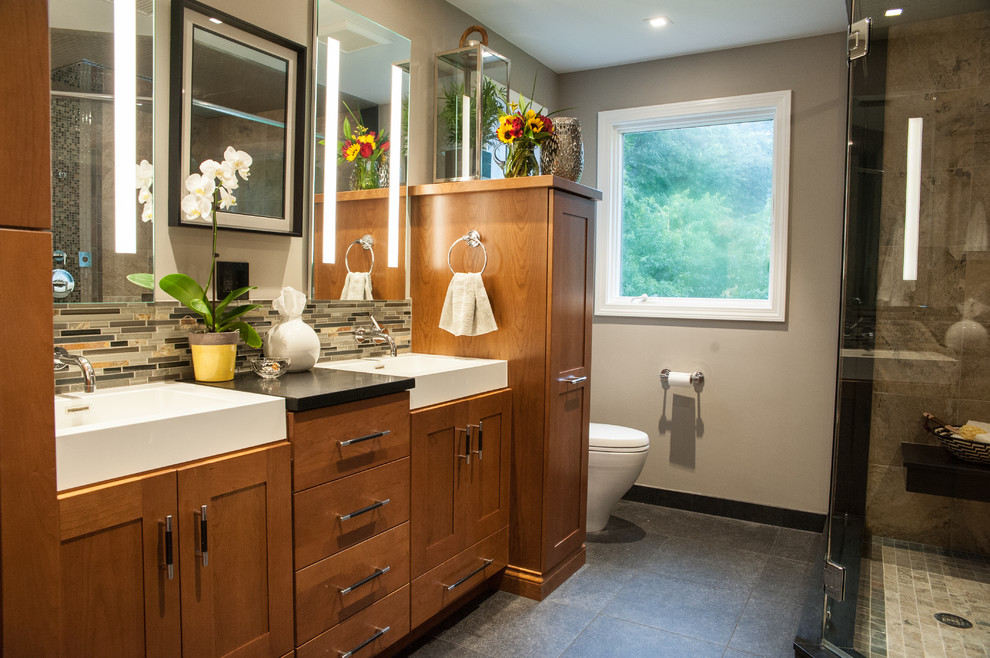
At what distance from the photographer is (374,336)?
8.62ft

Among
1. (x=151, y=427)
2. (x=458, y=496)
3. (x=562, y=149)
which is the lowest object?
(x=458, y=496)

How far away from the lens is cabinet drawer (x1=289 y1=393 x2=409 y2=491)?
5.65ft

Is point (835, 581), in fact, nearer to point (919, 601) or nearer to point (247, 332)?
point (919, 601)

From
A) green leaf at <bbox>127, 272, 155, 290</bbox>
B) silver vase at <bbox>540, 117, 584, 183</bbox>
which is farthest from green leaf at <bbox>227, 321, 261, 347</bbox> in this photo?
silver vase at <bbox>540, 117, 584, 183</bbox>

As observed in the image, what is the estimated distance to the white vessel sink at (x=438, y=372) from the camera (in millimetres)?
2199

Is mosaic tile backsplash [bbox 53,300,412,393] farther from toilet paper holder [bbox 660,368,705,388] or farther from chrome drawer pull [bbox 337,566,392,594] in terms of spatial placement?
toilet paper holder [bbox 660,368,705,388]

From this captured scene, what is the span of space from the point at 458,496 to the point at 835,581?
1.26 m

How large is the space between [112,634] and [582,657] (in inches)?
Result: 55.7

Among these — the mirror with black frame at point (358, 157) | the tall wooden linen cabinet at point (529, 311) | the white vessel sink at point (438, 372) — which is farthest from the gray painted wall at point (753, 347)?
the mirror with black frame at point (358, 157)

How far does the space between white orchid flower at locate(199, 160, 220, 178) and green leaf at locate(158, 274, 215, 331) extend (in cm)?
32

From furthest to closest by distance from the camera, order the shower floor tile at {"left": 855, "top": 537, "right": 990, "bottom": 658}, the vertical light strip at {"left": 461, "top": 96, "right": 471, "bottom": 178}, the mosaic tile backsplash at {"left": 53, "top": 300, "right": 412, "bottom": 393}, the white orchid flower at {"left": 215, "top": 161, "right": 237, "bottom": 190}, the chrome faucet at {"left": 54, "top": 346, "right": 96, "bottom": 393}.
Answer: the vertical light strip at {"left": 461, "top": 96, "right": 471, "bottom": 178} → the white orchid flower at {"left": 215, "top": 161, "right": 237, "bottom": 190} → the shower floor tile at {"left": 855, "top": 537, "right": 990, "bottom": 658} → the mosaic tile backsplash at {"left": 53, "top": 300, "right": 412, "bottom": 393} → the chrome faucet at {"left": 54, "top": 346, "right": 96, "bottom": 393}

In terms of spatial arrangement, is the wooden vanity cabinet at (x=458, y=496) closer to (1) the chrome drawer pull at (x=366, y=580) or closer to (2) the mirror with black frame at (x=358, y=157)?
(1) the chrome drawer pull at (x=366, y=580)

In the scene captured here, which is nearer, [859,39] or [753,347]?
[859,39]

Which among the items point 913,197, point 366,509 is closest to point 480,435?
point 366,509
